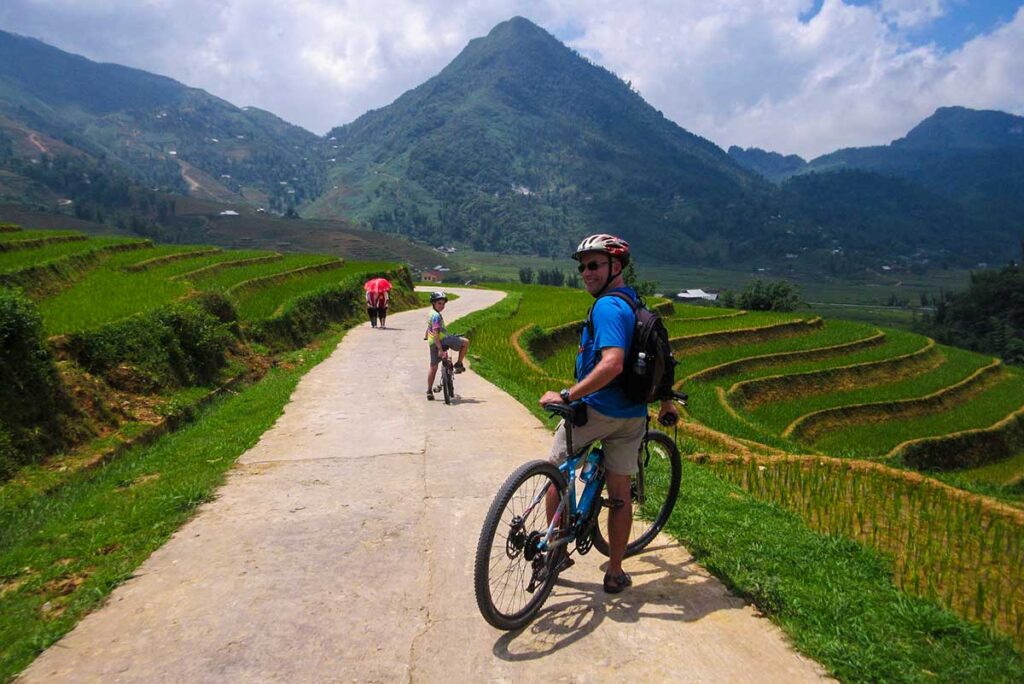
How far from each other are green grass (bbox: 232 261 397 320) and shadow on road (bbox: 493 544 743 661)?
52.0 feet

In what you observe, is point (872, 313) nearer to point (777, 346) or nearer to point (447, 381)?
point (777, 346)

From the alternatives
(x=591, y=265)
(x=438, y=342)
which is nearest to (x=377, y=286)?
(x=438, y=342)

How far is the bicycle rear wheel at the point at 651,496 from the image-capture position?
5.53 m

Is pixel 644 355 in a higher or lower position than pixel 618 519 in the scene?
higher

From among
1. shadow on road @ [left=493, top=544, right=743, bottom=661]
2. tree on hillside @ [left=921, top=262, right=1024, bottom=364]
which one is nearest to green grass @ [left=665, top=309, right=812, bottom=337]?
shadow on road @ [left=493, top=544, right=743, bottom=661]

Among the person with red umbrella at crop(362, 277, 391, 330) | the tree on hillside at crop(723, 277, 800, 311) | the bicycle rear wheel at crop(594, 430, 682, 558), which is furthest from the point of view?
the tree on hillside at crop(723, 277, 800, 311)

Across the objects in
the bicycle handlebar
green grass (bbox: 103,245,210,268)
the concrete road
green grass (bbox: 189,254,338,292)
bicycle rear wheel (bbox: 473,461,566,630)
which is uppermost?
green grass (bbox: 103,245,210,268)

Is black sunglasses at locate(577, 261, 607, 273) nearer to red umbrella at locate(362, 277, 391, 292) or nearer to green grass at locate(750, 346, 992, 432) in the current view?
red umbrella at locate(362, 277, 391, 292)

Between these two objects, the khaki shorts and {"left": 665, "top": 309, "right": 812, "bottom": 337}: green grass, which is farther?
{"left": 665, "top": 309, "right": 812, "bottom": 337}: green grass

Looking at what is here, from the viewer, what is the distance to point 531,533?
174 inches

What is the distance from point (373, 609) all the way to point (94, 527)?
3442 millimetres

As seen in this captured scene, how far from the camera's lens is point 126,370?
11406 mm

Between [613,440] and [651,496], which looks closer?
[613,440]

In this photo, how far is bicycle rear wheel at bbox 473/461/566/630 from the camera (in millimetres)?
4051
